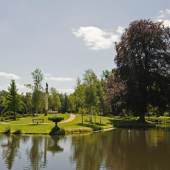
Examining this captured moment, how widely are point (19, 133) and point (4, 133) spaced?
200cm

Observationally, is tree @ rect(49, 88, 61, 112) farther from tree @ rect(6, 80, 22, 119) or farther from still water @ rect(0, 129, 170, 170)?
still water @ rect(0, 129, 170, 170)

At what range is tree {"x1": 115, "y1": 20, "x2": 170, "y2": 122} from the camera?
66812 mm

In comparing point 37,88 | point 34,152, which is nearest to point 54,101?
point 37,88

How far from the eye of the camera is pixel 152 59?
2709 inches

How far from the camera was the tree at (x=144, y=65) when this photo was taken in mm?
66812

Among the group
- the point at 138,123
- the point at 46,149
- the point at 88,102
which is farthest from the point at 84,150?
the point at 138,123

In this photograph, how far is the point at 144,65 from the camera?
226 ft

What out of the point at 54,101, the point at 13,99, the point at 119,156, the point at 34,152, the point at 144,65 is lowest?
the point at 119,156

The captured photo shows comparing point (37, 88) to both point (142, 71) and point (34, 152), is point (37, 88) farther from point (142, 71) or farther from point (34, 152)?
point (34, 152)

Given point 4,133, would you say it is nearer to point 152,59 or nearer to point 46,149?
point 46,149

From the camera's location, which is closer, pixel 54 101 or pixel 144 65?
pixel 144 65

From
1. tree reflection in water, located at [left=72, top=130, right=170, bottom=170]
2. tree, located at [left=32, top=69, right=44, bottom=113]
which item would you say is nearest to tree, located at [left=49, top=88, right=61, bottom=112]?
tree, located at [left=32, top=69, right=44, bottom=113]

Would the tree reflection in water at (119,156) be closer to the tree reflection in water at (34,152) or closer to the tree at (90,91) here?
the tree reflection in water at (34,152)

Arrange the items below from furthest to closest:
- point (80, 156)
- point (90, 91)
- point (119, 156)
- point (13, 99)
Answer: point (13, 99)
point (90, 91)
point (119, 156)
point (80, 156)
